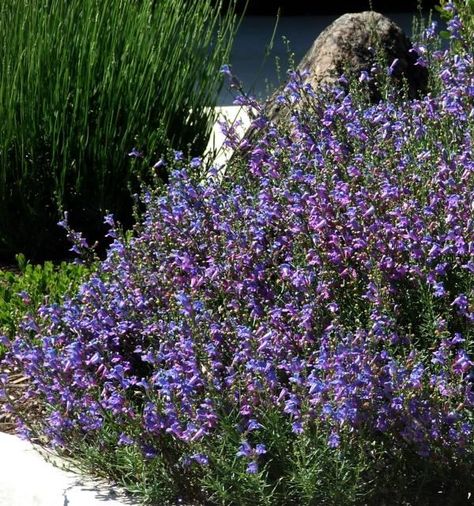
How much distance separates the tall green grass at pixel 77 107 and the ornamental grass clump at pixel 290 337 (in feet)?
3.96

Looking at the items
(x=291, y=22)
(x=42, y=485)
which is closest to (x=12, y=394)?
(x=42, y=485)

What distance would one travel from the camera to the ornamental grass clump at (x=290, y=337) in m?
2.93

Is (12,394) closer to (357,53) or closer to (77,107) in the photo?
(77,107)

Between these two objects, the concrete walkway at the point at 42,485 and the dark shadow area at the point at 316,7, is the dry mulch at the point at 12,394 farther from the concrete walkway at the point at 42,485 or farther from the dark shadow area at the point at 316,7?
the dark shadow area at the point at 316,7

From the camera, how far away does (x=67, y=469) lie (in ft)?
11.4

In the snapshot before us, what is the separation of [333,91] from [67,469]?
2019 millimetres

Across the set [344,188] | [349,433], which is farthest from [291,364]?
[344,188]

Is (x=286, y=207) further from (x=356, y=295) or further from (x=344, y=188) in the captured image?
(x=356, y=295)

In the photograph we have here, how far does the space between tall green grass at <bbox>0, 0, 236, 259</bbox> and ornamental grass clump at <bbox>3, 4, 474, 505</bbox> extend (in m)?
1.21

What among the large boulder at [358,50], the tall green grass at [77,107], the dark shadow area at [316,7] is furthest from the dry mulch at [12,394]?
the dark shadow area at [316,7]

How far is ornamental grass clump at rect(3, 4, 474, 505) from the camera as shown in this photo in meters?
2.93

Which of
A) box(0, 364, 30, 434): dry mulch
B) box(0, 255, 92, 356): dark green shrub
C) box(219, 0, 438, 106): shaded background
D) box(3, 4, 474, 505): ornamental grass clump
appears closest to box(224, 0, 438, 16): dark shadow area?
box(219, 0, 438, 106): shaded background

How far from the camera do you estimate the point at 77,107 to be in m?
5.15

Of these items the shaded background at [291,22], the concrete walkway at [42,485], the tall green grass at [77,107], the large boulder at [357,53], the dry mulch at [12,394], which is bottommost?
the shaded background at [291,22]
